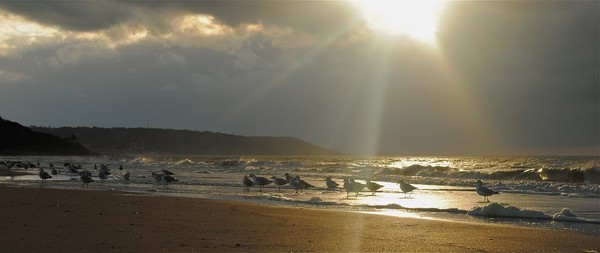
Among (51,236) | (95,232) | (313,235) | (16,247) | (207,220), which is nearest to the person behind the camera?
(16,247)

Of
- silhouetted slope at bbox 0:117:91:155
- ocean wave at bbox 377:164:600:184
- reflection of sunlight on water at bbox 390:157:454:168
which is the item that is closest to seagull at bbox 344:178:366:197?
ocean wave at bbox 377:164:600:184

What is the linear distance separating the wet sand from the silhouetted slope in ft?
307

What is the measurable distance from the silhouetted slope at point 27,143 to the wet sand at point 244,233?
93.6 metres

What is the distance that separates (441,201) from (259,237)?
1109cm

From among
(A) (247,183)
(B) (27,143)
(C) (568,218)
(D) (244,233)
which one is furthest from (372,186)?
(B) (27,143)

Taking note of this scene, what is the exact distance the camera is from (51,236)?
376 inches

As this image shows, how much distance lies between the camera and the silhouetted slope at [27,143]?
10119 centimetres

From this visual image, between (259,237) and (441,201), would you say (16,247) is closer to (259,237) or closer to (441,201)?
(259,237)

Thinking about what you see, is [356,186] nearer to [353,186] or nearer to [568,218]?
[353,186]

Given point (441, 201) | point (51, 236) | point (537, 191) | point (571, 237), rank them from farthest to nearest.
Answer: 1. point (537, 191)
2. point (441, 201)
3. point (571, 237)
4. point (51, 236)

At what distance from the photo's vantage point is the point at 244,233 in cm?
1089

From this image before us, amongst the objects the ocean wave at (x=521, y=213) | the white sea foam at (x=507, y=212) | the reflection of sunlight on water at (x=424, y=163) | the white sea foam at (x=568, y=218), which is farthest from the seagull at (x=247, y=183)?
the reflection of sunlight on water at (x=424, y=163)

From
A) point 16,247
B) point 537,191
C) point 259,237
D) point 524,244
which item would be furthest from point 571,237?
point 537,191

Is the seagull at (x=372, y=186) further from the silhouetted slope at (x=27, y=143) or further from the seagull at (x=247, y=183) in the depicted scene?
the silhouetted slope at (x=27, y=143)
